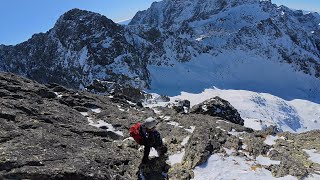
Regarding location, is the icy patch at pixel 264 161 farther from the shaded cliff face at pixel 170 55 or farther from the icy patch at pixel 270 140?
the shaded cliff face at pixel 170 55

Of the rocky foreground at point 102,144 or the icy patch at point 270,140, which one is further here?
the icy patch at point 270,140

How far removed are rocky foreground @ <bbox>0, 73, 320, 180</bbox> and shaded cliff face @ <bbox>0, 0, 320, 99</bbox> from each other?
4599 centimetres

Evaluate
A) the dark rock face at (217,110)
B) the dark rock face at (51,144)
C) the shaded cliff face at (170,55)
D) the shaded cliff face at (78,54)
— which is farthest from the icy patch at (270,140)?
the shaded cliff face at (170,55)

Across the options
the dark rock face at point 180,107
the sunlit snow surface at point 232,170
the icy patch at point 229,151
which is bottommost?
the dark rock face at point 180,107

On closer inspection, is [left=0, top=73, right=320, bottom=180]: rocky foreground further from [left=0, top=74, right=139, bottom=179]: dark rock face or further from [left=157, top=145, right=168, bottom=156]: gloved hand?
[left=157, top=145, right=168, bottom=156]: gloved hand

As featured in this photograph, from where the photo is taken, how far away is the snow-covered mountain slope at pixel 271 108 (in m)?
→ 58.3

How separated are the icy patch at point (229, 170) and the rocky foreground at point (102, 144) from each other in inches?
10.3

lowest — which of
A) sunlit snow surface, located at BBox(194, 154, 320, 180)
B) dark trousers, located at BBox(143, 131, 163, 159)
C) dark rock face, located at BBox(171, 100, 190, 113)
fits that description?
dark rock face, located at BBox(171, 100, 190, 113)

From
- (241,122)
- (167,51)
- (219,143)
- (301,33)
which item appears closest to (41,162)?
(219,143)

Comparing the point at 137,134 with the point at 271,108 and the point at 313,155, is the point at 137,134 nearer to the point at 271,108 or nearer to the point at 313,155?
the point at 313,155

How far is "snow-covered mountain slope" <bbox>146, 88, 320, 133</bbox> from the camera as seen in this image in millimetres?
58312

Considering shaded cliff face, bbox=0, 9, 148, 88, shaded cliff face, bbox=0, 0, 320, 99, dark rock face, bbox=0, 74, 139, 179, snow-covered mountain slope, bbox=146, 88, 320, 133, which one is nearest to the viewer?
dark rock face, bbox=0, 74, 139, 179

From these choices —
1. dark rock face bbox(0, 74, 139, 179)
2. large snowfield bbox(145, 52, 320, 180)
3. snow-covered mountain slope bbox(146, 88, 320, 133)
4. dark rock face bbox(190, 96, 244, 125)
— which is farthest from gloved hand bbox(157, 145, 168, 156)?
snow-covered mountain slope bbox(146, 88, 320, 133)

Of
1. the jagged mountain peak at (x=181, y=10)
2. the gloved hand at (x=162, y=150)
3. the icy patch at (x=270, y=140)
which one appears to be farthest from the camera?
the jagged mountain peak at (x=181, y=10)
